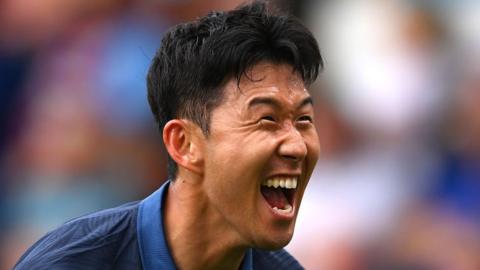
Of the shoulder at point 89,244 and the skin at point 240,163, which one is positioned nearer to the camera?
the shoulder at point 89,244

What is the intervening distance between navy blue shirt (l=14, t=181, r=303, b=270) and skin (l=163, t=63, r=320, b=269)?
8cm

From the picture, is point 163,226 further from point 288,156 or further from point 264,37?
point 264,37

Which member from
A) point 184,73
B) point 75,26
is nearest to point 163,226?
point 184,73

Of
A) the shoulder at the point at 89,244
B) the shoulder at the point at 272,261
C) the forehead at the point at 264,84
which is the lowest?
the shoulder at the point at 272,261

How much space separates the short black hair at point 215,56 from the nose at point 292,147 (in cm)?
26

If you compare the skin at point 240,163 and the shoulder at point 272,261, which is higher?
the skin at point 240,163

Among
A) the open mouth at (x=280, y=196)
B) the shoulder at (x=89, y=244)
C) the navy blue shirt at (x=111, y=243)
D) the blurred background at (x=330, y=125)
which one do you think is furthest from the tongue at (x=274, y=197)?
the blurred background at (x=330, y=125)

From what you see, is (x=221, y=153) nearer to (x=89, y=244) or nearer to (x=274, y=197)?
(x=274, y=197)

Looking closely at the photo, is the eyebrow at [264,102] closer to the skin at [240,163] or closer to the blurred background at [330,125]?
the skin at [240,163]

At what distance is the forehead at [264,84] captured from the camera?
3.43 metres

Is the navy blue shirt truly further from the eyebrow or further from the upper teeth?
the eyebrow

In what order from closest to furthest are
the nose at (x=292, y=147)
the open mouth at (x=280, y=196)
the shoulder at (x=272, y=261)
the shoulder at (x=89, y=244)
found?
1. the shoulder at (x=89, y=244)
2. the nose at (x=292, y=147)
3. the open mouth at (x=280, y=196)
4. the shoulder at (x=272, y=261)

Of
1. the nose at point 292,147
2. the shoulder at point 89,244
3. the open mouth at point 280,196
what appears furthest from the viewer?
the open mouth at point 280,196

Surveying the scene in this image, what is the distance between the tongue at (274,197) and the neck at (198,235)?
0.17m
